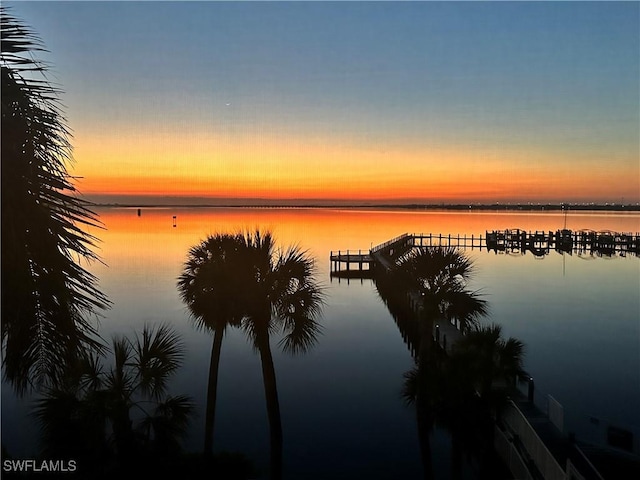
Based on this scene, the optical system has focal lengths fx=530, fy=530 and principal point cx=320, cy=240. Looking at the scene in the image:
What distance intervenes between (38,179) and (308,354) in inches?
824

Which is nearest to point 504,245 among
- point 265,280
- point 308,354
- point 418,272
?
point 308,354

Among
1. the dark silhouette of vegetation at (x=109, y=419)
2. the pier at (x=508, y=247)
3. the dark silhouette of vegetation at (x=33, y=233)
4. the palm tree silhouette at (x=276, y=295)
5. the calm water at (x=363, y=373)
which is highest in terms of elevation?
the dark silhouette of vegetation at (x=33, y=233)

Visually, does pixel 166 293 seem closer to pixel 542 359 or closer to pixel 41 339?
pixel 542 359

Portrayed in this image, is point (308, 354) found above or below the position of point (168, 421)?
below

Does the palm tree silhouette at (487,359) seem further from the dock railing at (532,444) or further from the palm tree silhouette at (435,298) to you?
the palm tree silhouette at (435,298)

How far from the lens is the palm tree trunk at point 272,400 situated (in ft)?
40.0

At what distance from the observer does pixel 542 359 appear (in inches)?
891

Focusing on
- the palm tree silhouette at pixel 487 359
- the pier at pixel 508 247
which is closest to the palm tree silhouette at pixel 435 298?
the palm tree silhouette at pixel 487 359

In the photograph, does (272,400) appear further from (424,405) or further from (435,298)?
(435,298)

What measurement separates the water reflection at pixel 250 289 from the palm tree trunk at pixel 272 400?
8 cm

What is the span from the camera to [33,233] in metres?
3.30

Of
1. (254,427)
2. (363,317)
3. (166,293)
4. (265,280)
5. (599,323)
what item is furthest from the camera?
(166,293)

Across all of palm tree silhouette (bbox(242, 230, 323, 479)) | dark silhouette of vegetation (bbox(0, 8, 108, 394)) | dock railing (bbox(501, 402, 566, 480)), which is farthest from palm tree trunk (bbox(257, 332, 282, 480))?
dark silhouette of vegetation (bbox(0, 8, 108, 394))

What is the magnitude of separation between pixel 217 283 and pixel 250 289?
0.72 metres
